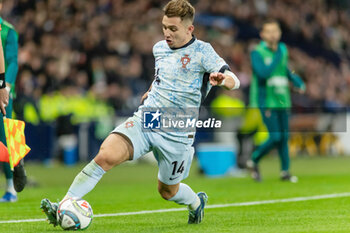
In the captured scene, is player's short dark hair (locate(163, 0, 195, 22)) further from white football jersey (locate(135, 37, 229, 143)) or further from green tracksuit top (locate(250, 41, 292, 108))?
green tracksuit top (locate(250, 41, 292, 108))

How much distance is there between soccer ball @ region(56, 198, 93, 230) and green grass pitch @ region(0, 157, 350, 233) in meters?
0.21

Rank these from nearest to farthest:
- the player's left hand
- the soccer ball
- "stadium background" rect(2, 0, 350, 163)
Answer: the player's left hand
the soccer ball
"stadium background" rect(2, 0, 350, 163)

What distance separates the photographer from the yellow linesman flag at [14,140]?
22.2 ft

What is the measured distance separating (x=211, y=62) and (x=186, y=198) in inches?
47.8

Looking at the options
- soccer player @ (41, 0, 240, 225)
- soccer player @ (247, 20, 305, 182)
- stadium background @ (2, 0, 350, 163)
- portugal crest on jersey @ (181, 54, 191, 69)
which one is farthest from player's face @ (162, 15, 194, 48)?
stadium background @ (2, 0, 350, 163)

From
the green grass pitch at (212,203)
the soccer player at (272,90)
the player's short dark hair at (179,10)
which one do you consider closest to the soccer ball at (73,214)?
the green grass pitch at (212,203)

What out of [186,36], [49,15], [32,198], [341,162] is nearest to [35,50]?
[49,15]

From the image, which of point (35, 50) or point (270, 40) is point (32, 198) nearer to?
point (270, 40)

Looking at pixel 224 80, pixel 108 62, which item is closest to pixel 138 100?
pixel 108 62

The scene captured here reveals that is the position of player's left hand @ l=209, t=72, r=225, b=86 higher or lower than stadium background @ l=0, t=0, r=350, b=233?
higher

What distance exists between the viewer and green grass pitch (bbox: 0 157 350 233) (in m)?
6.53

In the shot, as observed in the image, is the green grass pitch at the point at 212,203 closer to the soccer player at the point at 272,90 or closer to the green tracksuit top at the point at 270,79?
the soccer player at the point at 272,90

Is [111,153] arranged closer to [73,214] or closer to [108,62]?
[73,214]

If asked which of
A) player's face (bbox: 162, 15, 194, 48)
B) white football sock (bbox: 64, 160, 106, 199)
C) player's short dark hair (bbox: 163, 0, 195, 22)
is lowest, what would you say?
white football sock (bbox: 64, 160, 106, 199)
